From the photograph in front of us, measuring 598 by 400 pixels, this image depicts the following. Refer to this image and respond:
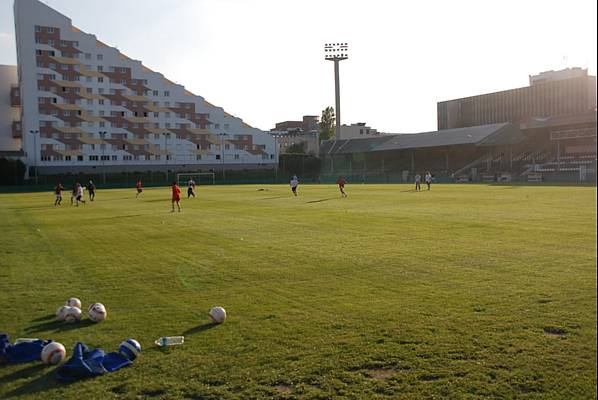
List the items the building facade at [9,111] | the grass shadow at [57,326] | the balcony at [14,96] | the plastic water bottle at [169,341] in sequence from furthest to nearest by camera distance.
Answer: the balcony at [14,96]
the building facade at [9,111]
the grass shadow at [57,326]
the plastic water bottle at [169,341]

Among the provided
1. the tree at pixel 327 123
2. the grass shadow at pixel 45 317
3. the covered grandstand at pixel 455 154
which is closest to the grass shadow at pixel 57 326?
the grass shadow at pixel 45 317

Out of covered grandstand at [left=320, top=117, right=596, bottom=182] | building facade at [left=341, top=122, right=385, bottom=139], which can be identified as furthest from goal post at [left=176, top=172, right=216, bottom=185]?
building facade at [left=341, top=122, right=385, bottom=139]

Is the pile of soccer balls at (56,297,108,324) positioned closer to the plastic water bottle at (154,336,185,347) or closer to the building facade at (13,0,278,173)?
the plastic water bottle at (154,336,185,347)

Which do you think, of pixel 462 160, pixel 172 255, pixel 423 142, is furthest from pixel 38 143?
pixel 172 255

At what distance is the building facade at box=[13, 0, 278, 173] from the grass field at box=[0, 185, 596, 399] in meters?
85.4

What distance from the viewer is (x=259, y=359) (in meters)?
6.74

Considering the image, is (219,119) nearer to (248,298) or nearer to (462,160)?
(462,160)

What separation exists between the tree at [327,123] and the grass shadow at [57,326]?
137 metres

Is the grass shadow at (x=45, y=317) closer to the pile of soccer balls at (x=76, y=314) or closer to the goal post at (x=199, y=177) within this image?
the pile of soccer balls at (x=76, y=314)

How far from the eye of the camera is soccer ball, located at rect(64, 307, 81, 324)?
8.69 meters

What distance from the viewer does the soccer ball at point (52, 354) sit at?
270 inches

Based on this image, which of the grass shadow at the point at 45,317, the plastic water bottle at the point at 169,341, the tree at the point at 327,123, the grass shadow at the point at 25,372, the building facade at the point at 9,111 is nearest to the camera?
the grass shadow at the point at 25,372

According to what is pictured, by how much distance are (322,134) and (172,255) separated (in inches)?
5212

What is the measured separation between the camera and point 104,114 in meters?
103
